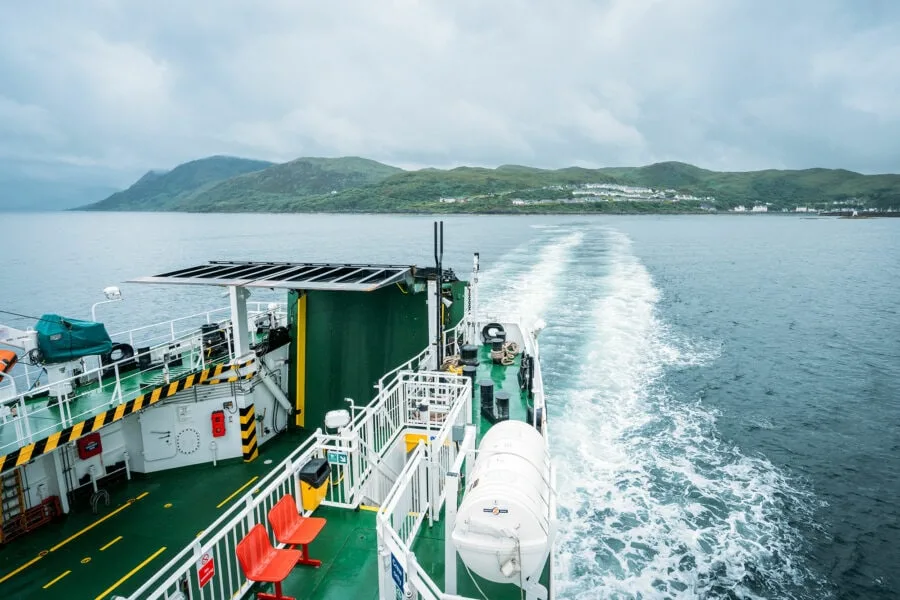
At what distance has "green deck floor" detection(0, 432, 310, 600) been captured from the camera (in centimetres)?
793

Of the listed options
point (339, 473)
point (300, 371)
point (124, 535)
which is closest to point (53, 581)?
point (124, 535)

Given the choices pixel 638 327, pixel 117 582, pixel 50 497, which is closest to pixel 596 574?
pixel 117 582

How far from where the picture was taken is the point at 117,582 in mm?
7934

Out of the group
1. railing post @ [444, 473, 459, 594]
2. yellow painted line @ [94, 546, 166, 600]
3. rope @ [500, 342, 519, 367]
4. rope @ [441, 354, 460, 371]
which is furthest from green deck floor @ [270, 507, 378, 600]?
rope @ [500, 342, 519, 367]

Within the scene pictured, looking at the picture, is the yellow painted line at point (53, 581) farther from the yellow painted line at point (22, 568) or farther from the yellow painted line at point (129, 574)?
the yellow painted line at point (129, 574)

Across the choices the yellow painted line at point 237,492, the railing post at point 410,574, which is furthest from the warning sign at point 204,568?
the yellow painted line at point 237,492

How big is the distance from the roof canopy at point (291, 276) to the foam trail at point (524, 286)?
9499 millimetres

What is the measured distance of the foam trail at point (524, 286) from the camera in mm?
29938

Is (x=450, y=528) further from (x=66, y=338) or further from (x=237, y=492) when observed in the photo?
(x=66, y=338)

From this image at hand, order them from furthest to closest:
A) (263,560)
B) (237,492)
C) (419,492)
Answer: (237,492)
(419,492)
(263,560)

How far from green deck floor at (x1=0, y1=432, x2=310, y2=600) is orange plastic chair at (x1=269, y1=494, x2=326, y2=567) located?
12.1 feet

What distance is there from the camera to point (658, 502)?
12484 mm

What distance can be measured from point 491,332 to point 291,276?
310 inches

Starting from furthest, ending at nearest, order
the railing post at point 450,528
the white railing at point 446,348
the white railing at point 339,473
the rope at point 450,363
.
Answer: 1. the white railing at point 446,348
2. the rope at point 450,363
3. the white railing at point 339,473
4. the railing post at point 450,528
